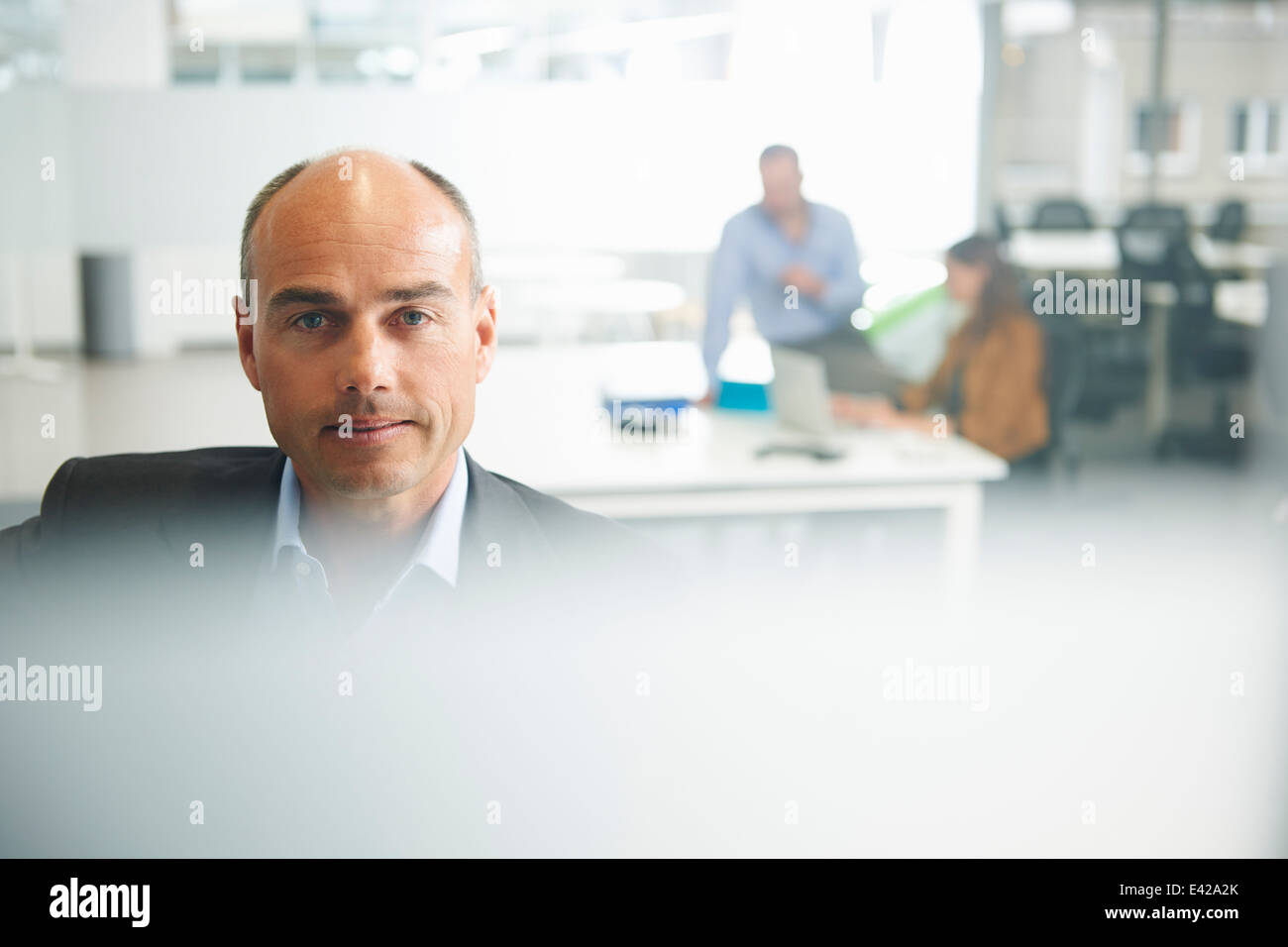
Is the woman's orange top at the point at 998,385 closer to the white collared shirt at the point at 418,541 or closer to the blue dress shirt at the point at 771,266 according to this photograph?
the blue dress shirt at the point at 771,266

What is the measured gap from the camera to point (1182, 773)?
163cm

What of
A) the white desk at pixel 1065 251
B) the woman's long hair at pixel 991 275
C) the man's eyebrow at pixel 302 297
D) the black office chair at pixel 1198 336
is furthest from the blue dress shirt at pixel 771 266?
the black office chair at pixel 1198 336

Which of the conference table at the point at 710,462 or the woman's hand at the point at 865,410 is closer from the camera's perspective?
the conference table at the point at 710,462

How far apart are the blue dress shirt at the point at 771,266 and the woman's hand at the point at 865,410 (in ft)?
1.03

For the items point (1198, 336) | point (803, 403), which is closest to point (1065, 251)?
point (1198, 336)

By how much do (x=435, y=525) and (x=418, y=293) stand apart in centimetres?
28

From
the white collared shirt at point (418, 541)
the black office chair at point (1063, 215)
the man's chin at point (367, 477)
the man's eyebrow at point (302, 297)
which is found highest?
the black office chair at point (1063, 215)

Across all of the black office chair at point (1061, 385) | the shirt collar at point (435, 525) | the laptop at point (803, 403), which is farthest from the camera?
the black office chair at point (1061, 385)

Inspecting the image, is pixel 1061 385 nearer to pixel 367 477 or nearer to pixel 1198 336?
pixel 1198 336

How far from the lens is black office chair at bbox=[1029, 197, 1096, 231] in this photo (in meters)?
3.47

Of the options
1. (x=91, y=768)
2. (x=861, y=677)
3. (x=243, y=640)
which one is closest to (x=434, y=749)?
(x=243, y=640)

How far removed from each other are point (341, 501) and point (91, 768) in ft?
1.58

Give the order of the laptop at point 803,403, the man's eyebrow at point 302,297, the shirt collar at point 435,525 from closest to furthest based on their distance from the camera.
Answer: the man's eyebrow at point 302,297 < the shirt collar at point 435,525 < the laptop at point 803,403

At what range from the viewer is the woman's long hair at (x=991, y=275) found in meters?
2.38
